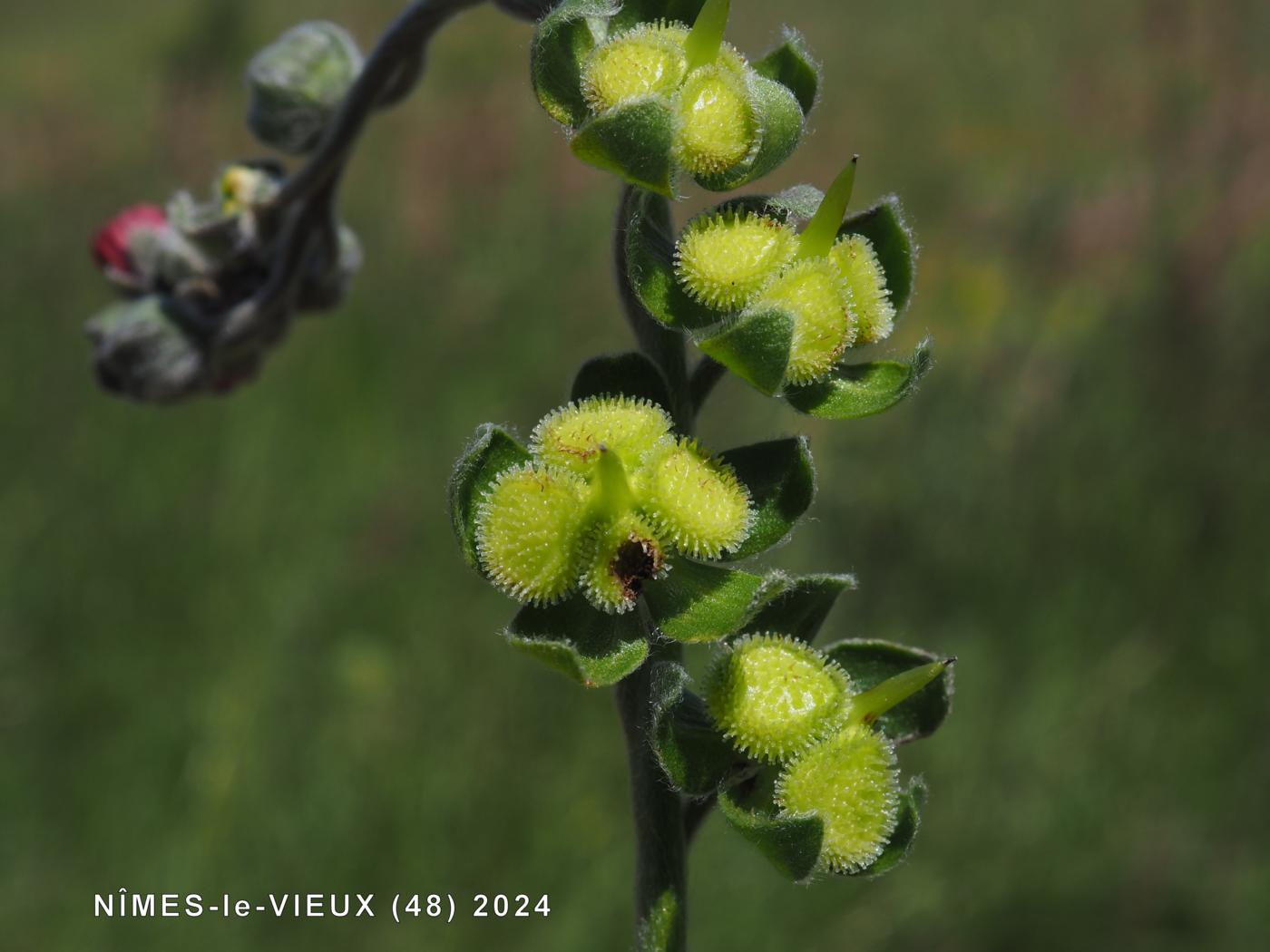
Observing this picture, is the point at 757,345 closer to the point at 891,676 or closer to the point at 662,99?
the point at 662,99

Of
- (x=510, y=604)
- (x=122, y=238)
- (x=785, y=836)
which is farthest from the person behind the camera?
(x=510, y=604)

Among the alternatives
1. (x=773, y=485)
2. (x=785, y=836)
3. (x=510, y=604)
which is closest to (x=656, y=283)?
(x=773, y=485)

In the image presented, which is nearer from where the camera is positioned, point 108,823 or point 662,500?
point 662,500

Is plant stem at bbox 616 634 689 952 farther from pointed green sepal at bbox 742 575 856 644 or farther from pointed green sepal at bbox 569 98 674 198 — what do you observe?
pointed green sepal at bbox 569 98 674 198

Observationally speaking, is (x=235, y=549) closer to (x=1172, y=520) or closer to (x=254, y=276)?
(x=254, y=276)

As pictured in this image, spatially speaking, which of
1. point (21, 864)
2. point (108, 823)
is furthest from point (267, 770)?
point (21, 864)

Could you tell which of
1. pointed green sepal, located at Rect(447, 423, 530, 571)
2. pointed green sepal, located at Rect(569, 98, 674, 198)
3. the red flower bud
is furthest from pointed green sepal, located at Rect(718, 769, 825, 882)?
the red flower bud
